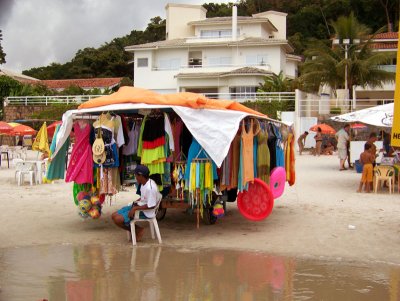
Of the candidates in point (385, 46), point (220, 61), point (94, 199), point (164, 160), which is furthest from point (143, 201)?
point (385, 46)

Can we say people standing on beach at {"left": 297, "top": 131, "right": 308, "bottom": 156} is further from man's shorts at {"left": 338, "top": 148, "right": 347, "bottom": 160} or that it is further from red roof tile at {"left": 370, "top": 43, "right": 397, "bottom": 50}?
red roof tile at {"left": 370, "top": 43, "right": 397, "bottom": 50}

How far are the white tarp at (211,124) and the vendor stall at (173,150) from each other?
0.05 ft

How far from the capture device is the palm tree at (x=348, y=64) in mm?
31781

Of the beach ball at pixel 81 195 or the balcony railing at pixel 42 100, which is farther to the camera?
the balcony railing at pixel 42 100

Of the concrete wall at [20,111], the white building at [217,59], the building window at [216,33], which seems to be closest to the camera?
the concrete wall at [20,111]

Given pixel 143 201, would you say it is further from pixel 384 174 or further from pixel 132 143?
pixel 384 174

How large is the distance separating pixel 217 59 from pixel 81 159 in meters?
37.9

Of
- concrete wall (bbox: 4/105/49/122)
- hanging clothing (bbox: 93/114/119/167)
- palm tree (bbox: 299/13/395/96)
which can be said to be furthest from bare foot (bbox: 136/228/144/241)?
concrete wall (bbox: 4/105/49/122)

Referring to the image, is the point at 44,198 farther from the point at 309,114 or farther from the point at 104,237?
the point at 309,114

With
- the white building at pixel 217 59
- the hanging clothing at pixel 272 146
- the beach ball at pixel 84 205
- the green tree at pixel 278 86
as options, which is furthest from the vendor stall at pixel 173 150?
the white building at pixel 217 59

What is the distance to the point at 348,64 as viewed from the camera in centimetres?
3131

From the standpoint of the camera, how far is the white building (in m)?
42.9

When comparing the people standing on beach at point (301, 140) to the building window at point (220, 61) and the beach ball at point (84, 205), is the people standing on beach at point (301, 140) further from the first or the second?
the beach ball at point (84, 205)

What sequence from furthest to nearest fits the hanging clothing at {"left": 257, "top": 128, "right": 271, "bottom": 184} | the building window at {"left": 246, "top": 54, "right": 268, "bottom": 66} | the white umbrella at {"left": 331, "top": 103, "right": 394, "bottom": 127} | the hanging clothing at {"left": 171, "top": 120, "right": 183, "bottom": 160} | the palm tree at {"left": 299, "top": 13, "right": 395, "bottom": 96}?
the building window at {"left": 246, "top": 54, "right": 268, "bottom": 66}, the palm tree at {"left": 299, "top": 13, "right": 395, "bottom": 96}, the white umbrella at {"left": 331, "top": 103, "right": 394, "bottom": 127}, the hanging clothing at {"left": 257, "top": 128, "right": 271, "bottom": 184}, the hanging clothing at {"left": 171, "top": 120, "right": 183, "bottom": 160}
